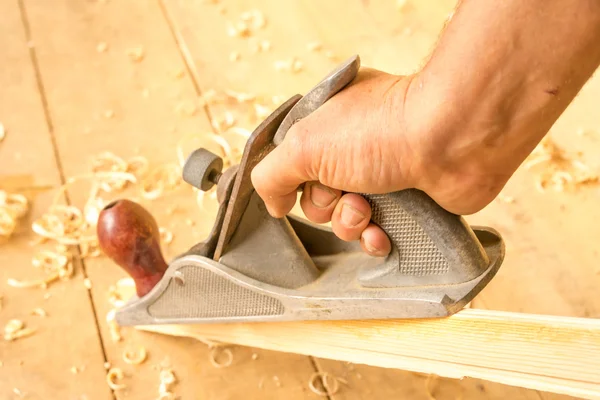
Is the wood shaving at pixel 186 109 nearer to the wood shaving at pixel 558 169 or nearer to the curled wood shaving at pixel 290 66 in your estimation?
the curled wood shaving at pixel 290 66

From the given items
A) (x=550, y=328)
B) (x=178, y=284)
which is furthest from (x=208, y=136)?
(x=550, y=328)

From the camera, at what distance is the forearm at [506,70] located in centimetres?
62

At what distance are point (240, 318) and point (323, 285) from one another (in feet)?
0.59

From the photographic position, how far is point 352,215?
0.86 metres

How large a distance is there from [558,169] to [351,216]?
2.82 feet

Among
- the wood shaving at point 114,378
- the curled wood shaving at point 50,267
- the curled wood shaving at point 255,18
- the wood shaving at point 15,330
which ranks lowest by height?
the wood shaving at point 114,378

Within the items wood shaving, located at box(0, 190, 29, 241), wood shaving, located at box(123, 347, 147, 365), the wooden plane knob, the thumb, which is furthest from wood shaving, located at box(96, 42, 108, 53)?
the thumb

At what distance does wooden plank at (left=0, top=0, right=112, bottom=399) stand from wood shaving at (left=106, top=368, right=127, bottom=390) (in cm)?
1

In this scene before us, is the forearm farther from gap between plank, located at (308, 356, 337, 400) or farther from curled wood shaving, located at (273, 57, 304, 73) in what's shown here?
curled wood shaving, located at (273, 57, 304, 73)

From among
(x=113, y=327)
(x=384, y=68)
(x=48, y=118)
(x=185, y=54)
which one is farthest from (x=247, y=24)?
(x=113, y=327)

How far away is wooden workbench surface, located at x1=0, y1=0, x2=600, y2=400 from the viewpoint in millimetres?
1186

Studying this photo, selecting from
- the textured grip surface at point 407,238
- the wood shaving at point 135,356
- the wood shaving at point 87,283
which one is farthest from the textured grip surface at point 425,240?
the wood shaving at point 87,283

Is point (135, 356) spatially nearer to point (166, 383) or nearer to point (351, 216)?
point (166, 383)

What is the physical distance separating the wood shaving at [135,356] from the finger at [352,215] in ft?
1.80
